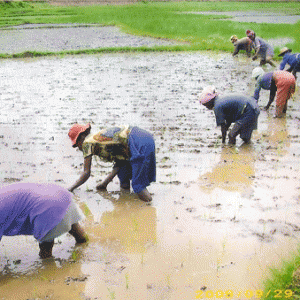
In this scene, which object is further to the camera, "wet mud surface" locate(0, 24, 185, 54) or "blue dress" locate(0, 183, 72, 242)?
"wet mud surface" locate(0, 24, 185, 54)

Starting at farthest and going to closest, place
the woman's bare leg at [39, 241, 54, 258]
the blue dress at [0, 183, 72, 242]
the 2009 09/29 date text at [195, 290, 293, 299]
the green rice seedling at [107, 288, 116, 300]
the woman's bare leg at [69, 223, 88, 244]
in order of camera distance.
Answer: the woman's bare leg at [69, 223, 88, 244], the woman's bare leg at [39, 241, 54, 258], the blue dress at [0, 183, 72, 242], the green rice seedling at [107, 288, 116, 300], the 2009 09/29 date text at [195, 290, 293, 299]

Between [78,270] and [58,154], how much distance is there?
2.42 metres

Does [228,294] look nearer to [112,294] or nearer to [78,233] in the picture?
[112,294]

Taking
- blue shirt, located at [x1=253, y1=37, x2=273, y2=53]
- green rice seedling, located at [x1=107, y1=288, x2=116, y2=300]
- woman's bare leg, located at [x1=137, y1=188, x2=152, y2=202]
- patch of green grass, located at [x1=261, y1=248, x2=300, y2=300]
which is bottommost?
green rice seedling, located at [x1=107, y1=288, x2=116, y2=300]

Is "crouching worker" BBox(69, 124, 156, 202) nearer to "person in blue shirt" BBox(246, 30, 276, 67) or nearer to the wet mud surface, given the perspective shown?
"person in blue shirt" BBox(246, 30, 276, 67)

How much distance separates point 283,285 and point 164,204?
1.64 m

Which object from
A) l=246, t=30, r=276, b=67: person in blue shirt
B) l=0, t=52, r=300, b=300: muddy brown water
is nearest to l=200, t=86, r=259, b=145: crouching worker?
l=0, t=52, r=300, b=300: muddy brown water

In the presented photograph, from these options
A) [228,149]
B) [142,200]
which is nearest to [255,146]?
[228,149]

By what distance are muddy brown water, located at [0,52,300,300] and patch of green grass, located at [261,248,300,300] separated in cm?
20

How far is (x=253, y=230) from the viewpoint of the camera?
3244 millimetres

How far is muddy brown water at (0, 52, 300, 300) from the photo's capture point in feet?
9.05

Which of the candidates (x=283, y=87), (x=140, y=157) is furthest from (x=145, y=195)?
(x=283, y=87)

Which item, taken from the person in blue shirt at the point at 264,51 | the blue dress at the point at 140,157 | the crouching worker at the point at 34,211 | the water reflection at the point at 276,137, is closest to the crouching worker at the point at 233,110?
the water reflection at the point at 276,137

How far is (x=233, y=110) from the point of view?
5.16 meters
